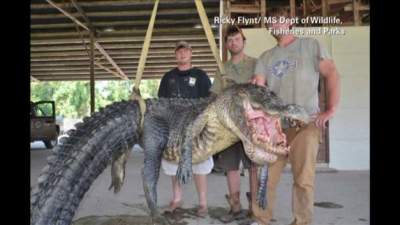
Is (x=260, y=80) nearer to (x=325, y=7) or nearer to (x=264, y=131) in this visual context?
(x=264, y=131)

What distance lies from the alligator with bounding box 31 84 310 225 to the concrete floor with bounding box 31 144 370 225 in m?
0.78

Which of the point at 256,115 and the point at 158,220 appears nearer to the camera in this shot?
the point at 256,115

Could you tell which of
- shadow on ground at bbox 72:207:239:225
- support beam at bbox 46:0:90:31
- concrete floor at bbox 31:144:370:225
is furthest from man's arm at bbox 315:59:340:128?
support beam at bbox 46:0:90:31

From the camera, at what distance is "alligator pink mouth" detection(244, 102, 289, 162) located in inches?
82.4

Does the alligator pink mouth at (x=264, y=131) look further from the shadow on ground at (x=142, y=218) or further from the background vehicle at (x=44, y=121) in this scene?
the background vehicle at (x=44, y=121)

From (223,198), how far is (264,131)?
1.99 metres

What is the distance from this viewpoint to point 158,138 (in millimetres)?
2287

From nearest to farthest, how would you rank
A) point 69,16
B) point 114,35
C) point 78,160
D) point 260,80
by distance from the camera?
point 78,160, point 260,80, point 69,16, point 114,35

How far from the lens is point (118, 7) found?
6.18m

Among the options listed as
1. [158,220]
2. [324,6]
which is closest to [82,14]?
[324,6]

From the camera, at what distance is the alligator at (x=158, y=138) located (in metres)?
2.03

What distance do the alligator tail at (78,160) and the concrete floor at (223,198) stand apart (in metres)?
0.80
